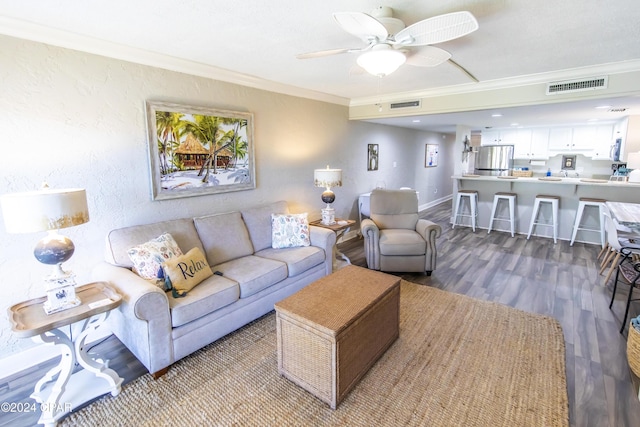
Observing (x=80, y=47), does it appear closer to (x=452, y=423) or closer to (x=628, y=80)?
(x=452, y=423)

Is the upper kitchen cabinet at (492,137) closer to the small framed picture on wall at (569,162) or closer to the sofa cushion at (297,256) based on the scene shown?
the small framed picture on wall at (569,162)

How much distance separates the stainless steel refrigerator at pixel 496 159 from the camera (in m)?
7.58

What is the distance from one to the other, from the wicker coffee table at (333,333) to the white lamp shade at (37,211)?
1.36 metres

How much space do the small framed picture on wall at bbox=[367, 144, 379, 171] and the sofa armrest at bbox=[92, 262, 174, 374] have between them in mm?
4486

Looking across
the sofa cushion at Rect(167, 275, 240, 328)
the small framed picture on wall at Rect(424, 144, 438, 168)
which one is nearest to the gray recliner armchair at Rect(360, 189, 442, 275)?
the sofa cushion at Rect(167, 275, 240, 328)

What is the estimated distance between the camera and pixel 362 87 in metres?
4.06

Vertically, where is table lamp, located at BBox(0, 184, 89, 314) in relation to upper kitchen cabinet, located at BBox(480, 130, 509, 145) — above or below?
below

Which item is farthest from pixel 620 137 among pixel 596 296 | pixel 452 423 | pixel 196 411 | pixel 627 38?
pixel 196 411

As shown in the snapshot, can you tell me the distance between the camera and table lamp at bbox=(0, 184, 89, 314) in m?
1.67

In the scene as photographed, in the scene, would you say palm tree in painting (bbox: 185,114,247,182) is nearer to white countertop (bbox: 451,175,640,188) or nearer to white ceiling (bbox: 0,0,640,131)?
white ceiling (bbox: 0,0,640,131)

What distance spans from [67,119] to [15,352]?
1.72 m

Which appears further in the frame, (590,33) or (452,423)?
(590,33)

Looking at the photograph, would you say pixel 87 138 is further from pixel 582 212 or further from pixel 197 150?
pixel 582 212

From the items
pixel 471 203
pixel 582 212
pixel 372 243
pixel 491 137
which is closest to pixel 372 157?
pixel 471 203
